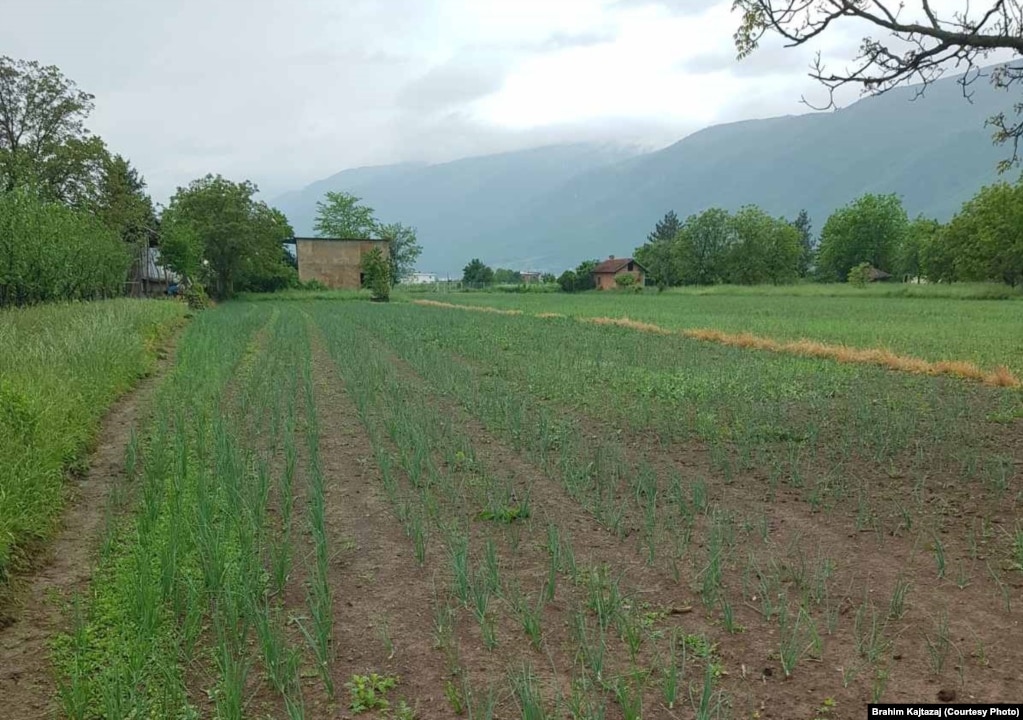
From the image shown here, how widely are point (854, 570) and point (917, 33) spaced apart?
4.31 meters

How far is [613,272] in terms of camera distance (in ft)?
256

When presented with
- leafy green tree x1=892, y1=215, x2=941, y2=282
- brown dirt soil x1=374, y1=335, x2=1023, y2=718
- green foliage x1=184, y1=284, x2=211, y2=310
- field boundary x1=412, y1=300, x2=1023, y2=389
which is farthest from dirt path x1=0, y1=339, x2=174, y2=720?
leafy green tree x1=892, y1=215, x2=941, y2=282

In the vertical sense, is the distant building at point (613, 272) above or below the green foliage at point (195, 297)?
above

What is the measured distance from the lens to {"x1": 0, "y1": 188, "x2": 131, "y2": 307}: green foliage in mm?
15523

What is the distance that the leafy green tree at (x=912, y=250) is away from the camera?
187 ft

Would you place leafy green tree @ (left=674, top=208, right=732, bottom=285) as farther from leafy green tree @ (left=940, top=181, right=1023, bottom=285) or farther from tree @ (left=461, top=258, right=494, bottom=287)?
tree @ (left=461, top=258, right=494, bottom=287)

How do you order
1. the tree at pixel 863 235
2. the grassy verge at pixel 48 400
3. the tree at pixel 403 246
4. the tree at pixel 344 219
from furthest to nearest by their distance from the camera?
the tree at pixel 403 246 < the tree at pixel 344 219 < the tree at pixel 863 235 < the grassy verge at pixel 48 400

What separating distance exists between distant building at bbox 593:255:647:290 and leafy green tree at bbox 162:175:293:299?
39.8 metres

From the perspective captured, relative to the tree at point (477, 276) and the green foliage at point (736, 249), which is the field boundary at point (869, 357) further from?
the tree at point (477, 276)

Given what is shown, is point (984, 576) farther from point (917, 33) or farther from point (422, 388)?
point (422, 388)

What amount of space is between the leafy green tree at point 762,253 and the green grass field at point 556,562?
6124 centimetres

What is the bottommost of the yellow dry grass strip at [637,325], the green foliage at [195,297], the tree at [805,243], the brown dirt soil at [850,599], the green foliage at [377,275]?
the brown dirt soil at [850,599]

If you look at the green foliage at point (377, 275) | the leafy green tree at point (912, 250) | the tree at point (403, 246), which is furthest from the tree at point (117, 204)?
the tree at point (403, 246)

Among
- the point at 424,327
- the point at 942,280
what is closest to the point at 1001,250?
the point at 942,280
